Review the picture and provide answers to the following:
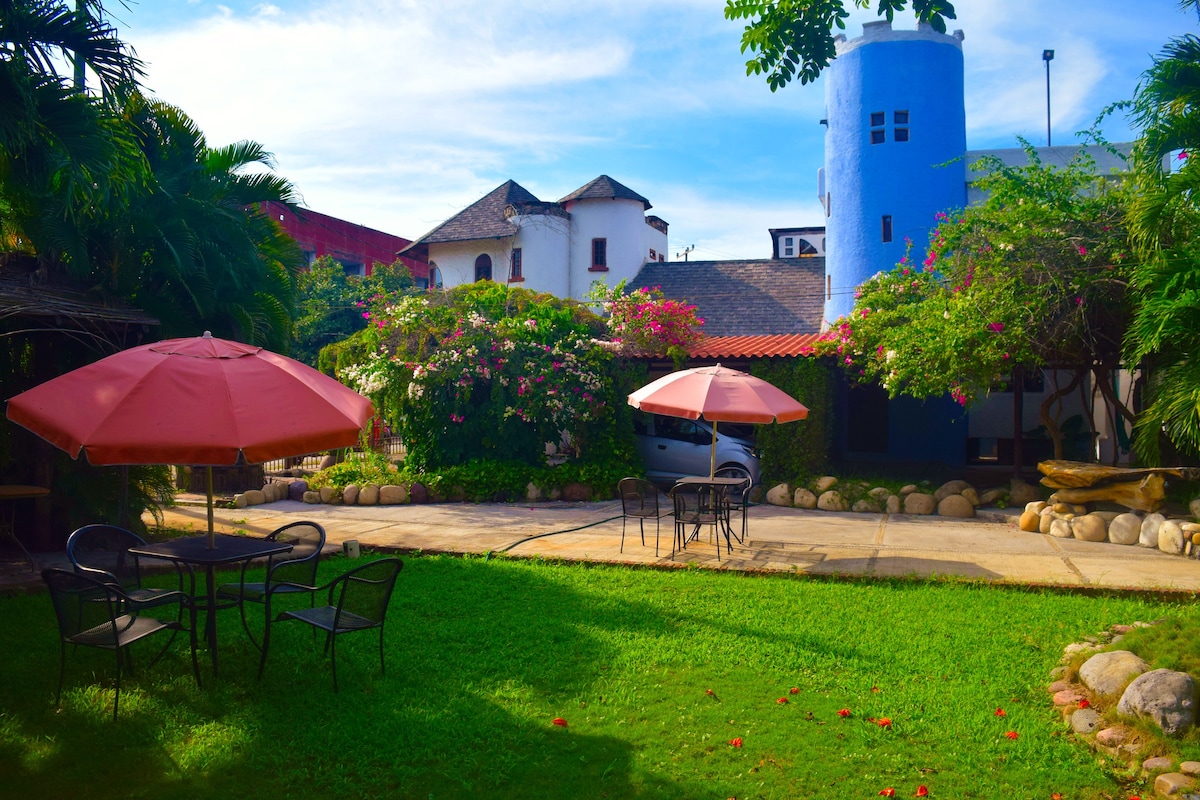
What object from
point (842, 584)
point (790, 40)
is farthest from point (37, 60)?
point (842, 584)

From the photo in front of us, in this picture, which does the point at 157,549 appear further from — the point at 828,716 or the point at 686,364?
the point at 686,364

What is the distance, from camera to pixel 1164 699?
465cm

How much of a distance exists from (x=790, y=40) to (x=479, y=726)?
5016 mm

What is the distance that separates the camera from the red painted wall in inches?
1480

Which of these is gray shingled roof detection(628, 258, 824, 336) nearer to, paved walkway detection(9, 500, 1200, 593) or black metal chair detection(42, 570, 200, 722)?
paved walkway detection(9, 500, 1200, 593)

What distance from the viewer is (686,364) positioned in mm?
17328

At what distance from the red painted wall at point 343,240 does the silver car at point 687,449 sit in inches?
912

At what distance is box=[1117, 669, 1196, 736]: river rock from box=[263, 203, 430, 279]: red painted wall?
34.8 m

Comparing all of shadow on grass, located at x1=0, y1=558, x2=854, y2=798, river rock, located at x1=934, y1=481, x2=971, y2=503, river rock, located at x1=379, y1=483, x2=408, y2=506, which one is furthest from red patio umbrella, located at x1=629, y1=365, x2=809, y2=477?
river rock, located at x1=379, y1=483, x2=408, y2=506

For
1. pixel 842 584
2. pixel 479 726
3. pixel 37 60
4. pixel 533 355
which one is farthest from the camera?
pixel 533 355

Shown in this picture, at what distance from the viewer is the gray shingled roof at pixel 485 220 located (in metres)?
32.0

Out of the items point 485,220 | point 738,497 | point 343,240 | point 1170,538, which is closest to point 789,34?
point 738,497

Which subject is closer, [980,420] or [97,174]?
[97,174]

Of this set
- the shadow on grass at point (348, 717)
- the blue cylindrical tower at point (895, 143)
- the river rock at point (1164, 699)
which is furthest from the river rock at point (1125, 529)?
the blue cylindrical tower at point (895, 143)
